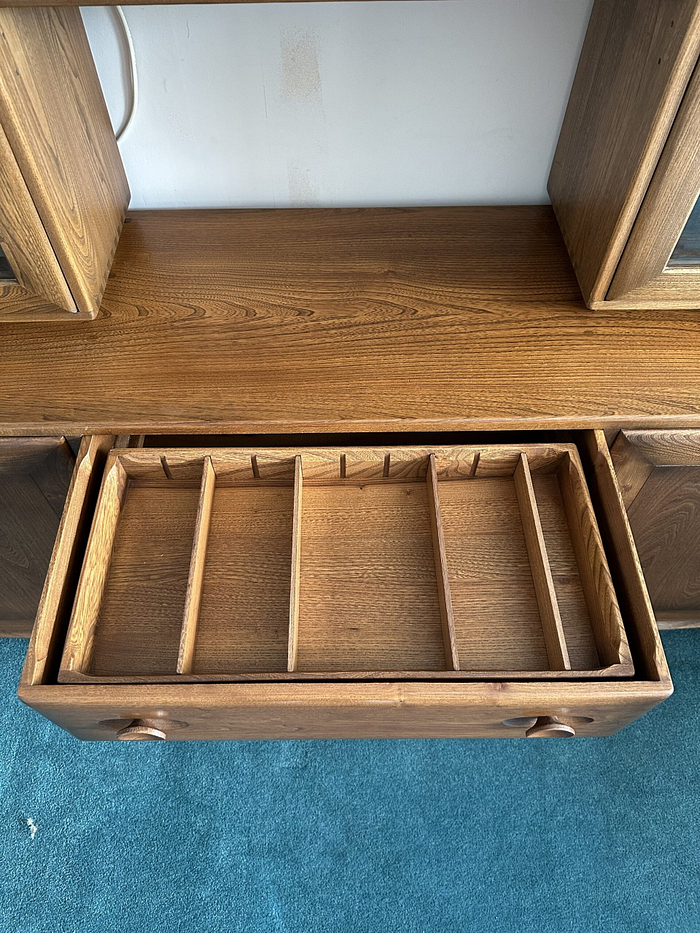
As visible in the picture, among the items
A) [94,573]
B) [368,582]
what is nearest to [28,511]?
[94,573]

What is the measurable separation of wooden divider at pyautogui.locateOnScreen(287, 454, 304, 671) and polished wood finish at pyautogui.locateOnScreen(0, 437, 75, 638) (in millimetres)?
275

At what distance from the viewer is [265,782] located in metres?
1.08

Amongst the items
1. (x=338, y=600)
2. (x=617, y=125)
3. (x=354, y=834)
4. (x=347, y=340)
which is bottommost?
(x=354, y=834)

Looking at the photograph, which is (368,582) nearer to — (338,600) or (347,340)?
(338,600)

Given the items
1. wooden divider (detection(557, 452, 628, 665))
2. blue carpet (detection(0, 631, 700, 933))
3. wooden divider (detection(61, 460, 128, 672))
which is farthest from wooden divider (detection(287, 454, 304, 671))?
blue carpet (detection(0, 631, 700, 933))

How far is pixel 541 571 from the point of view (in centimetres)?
78

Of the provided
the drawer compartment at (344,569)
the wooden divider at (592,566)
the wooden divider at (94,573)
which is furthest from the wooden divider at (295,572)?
the wooden divider at (592,566)

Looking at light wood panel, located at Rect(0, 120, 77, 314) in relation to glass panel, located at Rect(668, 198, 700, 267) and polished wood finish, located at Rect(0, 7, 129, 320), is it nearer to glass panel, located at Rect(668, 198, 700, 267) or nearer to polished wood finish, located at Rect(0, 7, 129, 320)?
polished wood finish, located at Rect(0, 7, 129, 320)

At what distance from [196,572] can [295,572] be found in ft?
0.35

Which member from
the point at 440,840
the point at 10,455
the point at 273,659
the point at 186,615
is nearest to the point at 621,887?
the point at 440,840

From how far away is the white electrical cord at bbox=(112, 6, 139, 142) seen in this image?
85cm

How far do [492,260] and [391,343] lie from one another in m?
0.21

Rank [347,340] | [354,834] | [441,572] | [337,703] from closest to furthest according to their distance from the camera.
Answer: [337,703] < [441,572] < [347,340] < [354,834]

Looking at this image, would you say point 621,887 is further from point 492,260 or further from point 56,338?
point 56,338
